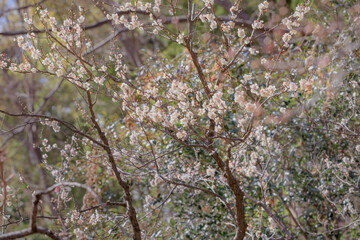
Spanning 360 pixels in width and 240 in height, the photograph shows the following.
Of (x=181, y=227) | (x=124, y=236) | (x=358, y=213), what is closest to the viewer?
(x=124, y=236)

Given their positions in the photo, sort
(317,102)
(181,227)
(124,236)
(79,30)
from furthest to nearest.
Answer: (317,102)
(181,227)
(124,236)
(79,30)

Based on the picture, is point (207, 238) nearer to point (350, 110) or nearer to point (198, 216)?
point (198, 216)

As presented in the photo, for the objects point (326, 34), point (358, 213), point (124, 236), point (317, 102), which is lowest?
point (358, 213)

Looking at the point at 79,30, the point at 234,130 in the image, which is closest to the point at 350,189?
the point at 234,130

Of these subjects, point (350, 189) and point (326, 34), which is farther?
point (326, 34)

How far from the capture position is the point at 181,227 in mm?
3479

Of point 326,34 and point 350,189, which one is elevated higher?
point 326,34

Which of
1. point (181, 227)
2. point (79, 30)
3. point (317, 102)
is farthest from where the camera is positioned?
point (317, 102)

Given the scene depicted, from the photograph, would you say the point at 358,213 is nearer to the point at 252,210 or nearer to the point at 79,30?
the point at 252,210

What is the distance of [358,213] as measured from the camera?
128 inches

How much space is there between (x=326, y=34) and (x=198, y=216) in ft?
7.78

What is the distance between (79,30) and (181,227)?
1.89 m

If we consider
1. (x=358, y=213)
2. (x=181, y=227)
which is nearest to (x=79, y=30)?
(x=181, y=227)

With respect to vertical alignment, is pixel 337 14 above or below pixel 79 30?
above
